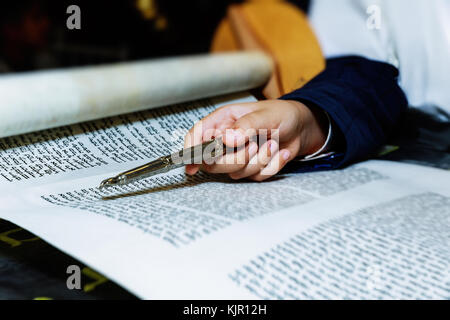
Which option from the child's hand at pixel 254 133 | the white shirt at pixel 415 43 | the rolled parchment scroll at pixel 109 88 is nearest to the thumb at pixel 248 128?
the child's hand at pixel 254 133

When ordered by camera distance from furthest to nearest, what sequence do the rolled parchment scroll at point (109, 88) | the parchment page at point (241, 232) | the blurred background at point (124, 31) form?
the blurred background at point (124, 31) → the rolled parchment scroll at point (109, 88) → the parchment page at point (241, 232)

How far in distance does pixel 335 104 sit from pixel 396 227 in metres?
0.15

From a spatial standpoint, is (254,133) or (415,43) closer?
(254,133)

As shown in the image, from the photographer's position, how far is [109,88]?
0.40 m

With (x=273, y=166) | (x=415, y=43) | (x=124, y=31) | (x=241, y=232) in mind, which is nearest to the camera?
(x=241, y=232)

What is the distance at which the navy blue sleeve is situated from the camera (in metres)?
0.44

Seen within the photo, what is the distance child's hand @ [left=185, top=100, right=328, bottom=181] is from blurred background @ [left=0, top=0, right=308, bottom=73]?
1042mm

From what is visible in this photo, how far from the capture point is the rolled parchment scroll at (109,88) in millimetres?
353

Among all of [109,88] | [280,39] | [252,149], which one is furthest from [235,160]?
[280,39]

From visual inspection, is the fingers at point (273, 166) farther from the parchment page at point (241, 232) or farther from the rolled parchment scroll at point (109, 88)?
the rolled parchment scroll at point (109, 88)

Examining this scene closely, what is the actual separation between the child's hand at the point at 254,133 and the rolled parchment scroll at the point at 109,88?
7 cm

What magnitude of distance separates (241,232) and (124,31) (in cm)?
139

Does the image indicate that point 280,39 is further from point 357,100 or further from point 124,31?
point 124,31

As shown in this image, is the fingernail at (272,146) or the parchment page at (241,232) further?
the fingernail at (272,146)
